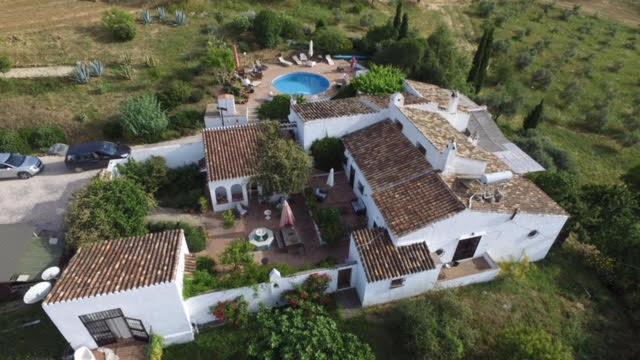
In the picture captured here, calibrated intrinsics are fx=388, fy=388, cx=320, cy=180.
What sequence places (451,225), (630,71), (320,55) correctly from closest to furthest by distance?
(451,225) < (320,55) < (630,71)

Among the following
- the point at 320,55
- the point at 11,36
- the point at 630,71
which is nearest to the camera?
the point at 11,36

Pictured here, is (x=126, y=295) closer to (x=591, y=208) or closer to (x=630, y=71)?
(x=591, y=208)

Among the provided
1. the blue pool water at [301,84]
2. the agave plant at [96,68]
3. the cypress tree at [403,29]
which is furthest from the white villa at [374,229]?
the cypress tree at [403,29]

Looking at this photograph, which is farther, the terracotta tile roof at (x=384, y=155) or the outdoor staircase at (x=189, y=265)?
the terracotta tile roof at (x=384, y=155)

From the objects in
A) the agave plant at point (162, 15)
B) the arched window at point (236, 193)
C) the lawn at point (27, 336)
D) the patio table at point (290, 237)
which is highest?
the agave plant at point (162, 15)

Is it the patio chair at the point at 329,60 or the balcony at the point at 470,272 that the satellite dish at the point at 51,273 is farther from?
the patio chair at the point at 329,60

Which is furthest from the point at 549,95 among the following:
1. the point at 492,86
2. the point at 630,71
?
the point at 630,71

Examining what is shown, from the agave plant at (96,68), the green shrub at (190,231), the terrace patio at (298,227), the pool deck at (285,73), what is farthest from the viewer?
the pool deck at (285,73)
